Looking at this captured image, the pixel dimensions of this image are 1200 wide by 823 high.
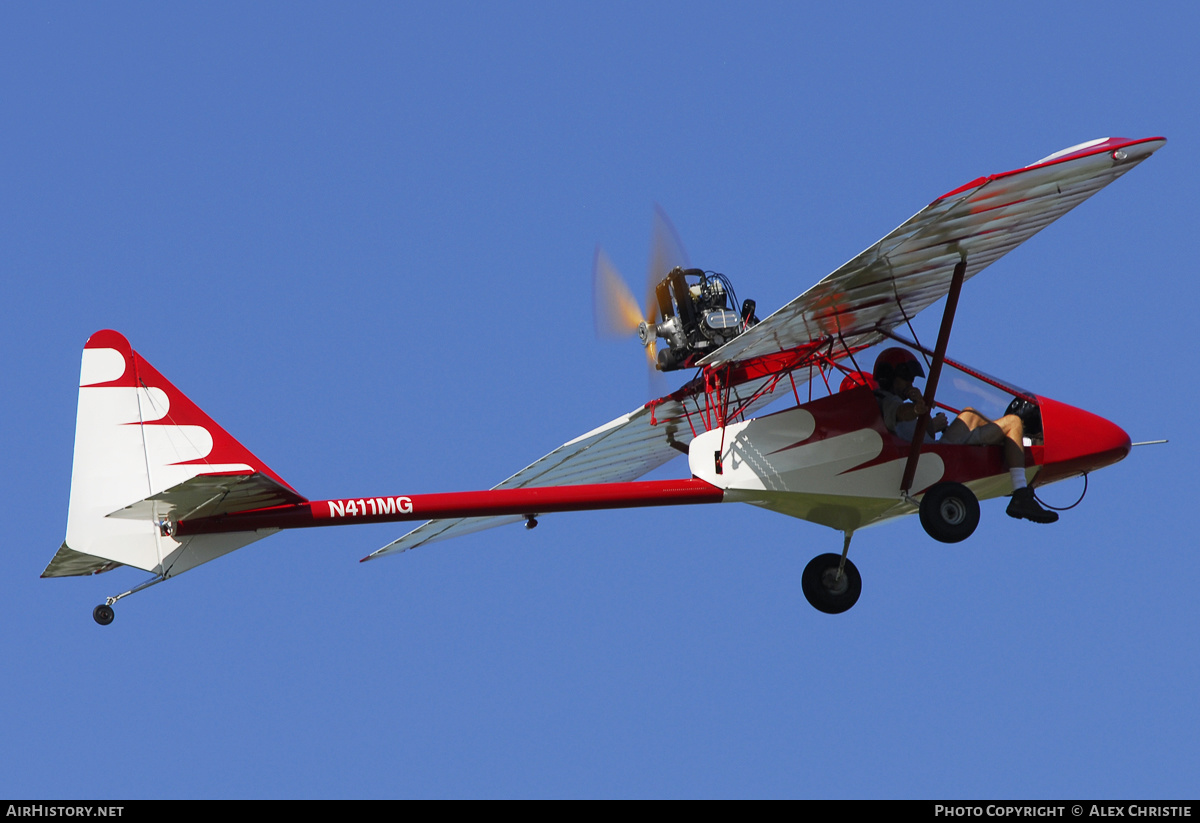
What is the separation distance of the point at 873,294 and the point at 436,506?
533 centimetres

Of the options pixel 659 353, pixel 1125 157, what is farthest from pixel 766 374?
pixel 1125 157

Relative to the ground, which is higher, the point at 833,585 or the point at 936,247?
the point at 936,247

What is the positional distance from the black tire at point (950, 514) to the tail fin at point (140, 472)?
6.80 meters

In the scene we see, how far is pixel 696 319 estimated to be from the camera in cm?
1842

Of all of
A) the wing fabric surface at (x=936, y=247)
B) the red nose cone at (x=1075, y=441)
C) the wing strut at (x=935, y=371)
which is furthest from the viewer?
the red nose cone at (x=1075, y=441)

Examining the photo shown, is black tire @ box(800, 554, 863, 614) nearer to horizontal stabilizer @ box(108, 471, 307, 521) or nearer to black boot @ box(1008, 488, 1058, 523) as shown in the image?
black boot @ box(1008, 488, 1058, 523)

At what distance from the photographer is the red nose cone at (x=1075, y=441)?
18.0m

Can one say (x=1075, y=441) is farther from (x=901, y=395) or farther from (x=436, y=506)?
(x=436, y=506)

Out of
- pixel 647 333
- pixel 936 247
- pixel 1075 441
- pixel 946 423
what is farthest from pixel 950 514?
pixel 647 333

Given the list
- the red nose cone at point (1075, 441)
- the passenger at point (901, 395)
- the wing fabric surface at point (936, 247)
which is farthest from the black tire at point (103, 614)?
the red nose cone at point (1075, 441)

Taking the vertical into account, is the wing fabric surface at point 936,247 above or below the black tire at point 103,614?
above

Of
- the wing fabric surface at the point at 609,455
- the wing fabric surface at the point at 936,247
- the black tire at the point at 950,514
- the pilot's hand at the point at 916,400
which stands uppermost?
the wing fabric surface at the point at 936,247

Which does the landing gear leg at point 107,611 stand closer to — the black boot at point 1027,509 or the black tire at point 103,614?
the black tire at point 103,614
